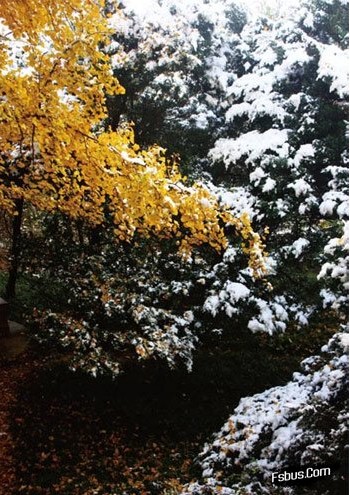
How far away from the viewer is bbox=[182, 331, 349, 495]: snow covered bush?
288 cm

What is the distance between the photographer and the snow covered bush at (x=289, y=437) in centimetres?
288

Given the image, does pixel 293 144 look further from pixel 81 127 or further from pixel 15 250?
pixel 15 250

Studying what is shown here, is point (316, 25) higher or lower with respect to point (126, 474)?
higher

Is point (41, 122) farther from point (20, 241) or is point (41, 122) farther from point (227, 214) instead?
point (20, 241)

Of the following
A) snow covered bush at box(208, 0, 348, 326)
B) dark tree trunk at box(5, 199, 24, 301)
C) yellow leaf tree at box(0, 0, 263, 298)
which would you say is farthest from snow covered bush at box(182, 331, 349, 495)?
dark tree trunk at box(5, 199, 24, 301)

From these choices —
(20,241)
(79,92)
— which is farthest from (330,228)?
(20,241)

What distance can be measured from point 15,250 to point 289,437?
4.82m

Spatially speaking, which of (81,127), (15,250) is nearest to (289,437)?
(81,127)

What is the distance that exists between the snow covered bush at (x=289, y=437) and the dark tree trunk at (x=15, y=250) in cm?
399

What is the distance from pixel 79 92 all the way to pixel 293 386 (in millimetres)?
3657

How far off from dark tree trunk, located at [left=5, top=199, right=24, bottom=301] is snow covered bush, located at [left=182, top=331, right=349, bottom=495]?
399 cm

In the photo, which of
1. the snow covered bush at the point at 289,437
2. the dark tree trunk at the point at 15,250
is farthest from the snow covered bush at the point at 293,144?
the dark tree trunk at the point at 15,250

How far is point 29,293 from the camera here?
7418 mm

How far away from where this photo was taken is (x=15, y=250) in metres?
6.46
